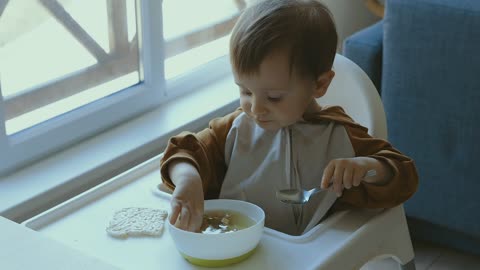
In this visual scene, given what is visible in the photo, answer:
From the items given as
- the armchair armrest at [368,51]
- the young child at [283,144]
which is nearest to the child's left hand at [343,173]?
the young child at [283,144]

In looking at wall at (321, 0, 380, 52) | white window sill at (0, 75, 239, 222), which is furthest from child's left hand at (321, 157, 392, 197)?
wall at (321, 0, 380, 52)

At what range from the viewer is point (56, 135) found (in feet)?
4.88

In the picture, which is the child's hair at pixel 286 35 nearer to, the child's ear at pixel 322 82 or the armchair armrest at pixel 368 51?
the child's ear at pixel 322 82

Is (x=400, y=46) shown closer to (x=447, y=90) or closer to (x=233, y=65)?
(x=447, y=90)

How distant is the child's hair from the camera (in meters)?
1.04

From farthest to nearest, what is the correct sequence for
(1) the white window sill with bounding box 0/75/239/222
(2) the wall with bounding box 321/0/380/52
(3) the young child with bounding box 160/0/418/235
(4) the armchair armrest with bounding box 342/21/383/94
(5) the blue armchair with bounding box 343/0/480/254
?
1. (2) the wall with bounding box 321/0/380/52
2. (4) the armchair armrest with bounding box 342/21/383/94
3. (5) the blue armchair with bounding box 343/0/480/254
4. (1) the white window sill with bounding box 0/75/239/222
5. (3) the young child with bounding box 160/0/418/235

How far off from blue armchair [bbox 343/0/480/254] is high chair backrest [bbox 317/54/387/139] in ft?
1.19

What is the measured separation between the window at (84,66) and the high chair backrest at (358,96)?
519 millimetres

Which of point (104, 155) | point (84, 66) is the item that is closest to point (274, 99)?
point (104, 155)

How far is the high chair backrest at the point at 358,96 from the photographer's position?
123 cm

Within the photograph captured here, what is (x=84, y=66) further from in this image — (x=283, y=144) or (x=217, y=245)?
(x=217, y=245)

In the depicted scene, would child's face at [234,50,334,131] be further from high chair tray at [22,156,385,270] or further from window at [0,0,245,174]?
window at [0,0,245,174]

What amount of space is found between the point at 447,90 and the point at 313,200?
0.58 m

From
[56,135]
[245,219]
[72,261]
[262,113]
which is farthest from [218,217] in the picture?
[56,135]
